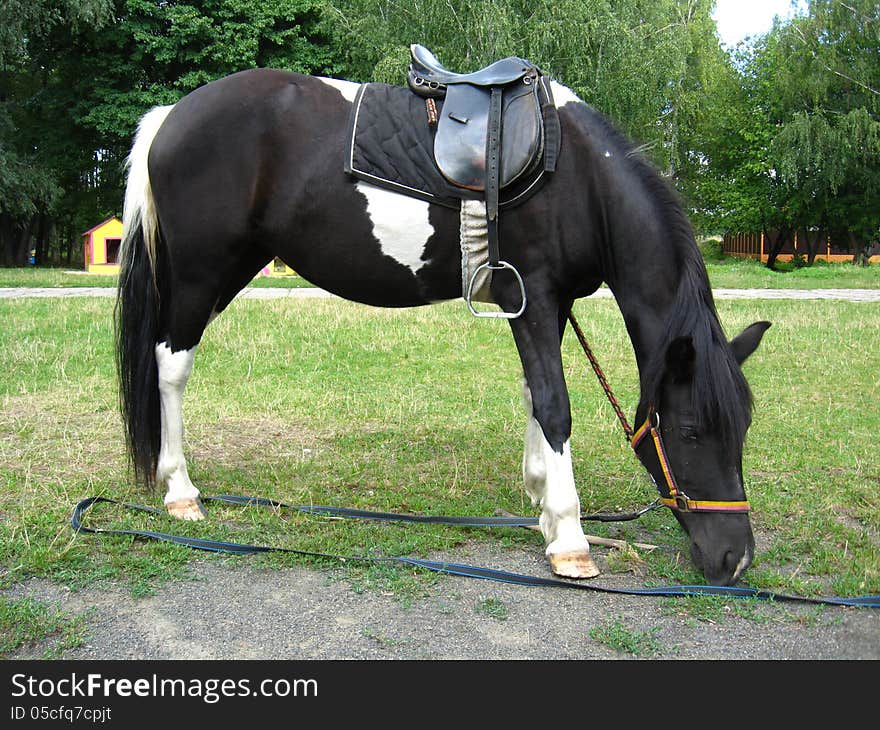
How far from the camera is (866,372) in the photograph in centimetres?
802

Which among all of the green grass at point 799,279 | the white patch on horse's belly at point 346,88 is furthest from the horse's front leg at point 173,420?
the green grass at point 799,279

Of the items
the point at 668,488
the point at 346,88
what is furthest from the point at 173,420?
the point at 668,488

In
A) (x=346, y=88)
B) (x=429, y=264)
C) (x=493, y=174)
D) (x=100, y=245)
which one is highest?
(x=100, y=245)

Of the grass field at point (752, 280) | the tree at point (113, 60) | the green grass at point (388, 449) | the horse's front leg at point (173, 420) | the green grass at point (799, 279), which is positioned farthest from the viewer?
the tree at point (113, 60)

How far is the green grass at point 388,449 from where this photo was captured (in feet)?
12.2

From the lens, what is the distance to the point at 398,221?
149 inches

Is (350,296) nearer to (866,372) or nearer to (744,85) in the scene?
(866,372)

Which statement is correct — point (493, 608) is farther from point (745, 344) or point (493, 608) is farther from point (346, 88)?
point (346, 88)

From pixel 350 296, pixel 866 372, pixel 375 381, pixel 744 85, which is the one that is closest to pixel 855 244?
pixel 744 85

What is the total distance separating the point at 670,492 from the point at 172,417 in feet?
8.49

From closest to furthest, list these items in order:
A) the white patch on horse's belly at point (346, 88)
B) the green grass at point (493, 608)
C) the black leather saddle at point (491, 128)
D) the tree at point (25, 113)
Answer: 1. the green grass at point (493, 608)
2. the black leather saddle at point (491, 128)
3. the white patch on horse's belly at point (346, 88)
4. the tree at point (25, 113)

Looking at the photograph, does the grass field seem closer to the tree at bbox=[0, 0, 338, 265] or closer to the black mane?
the tree at bbox=[0, 0, 338, 265]

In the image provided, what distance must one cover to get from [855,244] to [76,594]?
39.6 m

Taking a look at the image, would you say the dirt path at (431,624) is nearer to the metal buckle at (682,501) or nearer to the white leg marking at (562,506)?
the white leg marking at (562,506)
